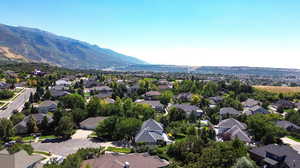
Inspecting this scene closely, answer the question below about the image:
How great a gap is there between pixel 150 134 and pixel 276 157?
1789 centimetres

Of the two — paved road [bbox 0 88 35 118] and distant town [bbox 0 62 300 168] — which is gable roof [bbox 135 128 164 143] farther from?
paved road [bbox 0 88 35 118]

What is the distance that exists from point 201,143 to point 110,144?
565 inches

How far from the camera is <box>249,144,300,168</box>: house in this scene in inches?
1027

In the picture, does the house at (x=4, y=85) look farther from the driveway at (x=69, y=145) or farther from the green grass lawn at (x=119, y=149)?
the green grass lawn at (x=119, y=149)

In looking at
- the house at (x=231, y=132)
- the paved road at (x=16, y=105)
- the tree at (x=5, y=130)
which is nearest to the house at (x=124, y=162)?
the house at (x=231, y=132)

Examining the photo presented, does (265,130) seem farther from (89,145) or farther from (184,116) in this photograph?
(89,145)

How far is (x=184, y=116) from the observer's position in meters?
46.5

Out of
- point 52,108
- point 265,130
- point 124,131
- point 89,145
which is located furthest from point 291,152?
point 52,108

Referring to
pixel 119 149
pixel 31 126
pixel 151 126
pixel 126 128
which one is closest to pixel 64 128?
pixel 31 126

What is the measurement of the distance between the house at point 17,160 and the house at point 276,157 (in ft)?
91.6

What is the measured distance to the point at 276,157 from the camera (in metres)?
27.2

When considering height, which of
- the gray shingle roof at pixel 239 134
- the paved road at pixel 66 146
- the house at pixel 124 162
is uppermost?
the house at pixel 124 162

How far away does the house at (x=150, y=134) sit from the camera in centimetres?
3391

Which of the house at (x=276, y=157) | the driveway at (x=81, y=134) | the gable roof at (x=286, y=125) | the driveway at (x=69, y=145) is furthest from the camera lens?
the gable roof at (x=286, y=125)
